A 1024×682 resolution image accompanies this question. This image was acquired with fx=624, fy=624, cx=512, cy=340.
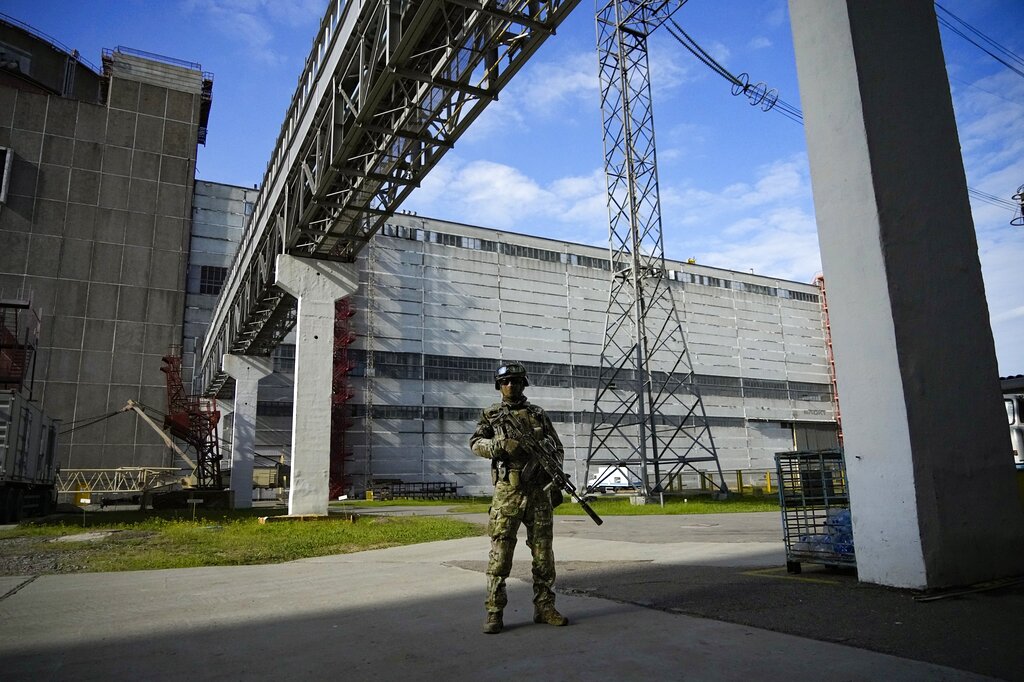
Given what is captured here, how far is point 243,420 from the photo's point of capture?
26.1 m

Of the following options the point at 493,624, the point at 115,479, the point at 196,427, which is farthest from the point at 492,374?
the point at 493,624

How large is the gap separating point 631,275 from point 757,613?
65.8 ft

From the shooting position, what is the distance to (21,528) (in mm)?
14305

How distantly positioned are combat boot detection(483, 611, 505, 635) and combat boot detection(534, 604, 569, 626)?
1.06 ft

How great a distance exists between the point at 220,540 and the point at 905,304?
36.9 feet

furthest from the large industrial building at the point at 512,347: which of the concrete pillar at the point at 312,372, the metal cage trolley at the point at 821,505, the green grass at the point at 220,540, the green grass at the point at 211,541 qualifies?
the metal cage trolley at the point at 821,505

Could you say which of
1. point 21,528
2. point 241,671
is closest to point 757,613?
point 241,671

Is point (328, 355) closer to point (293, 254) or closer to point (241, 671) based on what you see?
point (293, 254)

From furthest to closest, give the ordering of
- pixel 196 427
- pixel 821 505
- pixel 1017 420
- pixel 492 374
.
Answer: pixel 492 374 → pixel 196 427 → pixel 1017 420 → pixel 821 505

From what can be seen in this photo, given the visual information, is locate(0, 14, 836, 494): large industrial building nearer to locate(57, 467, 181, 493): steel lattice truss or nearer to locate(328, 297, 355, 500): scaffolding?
locate(328, 297, 355, 500): scaffolding

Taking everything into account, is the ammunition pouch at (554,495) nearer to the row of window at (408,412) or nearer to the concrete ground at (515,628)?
the concrete ground at (515,628)

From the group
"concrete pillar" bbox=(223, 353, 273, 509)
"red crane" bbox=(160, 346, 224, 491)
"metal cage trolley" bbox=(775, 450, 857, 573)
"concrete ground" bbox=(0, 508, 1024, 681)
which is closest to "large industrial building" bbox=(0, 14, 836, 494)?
"red crane" bbox=(160, 346, 224, 491)

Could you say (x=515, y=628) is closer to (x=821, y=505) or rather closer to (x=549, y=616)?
(x=549, y=616)

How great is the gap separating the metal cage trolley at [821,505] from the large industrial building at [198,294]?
31.0 meters
